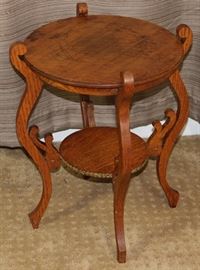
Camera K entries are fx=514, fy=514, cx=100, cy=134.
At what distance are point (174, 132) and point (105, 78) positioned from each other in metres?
0.43

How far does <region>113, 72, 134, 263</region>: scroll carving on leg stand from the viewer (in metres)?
1.48

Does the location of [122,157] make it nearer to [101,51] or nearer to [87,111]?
[101,51]

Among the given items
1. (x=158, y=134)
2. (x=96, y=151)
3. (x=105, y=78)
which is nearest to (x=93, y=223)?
(x=96, y=151)

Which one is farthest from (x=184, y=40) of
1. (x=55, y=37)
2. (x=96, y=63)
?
(x=55, y=37)

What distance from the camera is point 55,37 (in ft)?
5.68

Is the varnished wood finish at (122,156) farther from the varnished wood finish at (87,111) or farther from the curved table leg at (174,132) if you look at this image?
the varnished wood finish at (87,111)

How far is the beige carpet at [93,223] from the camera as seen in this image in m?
1.80

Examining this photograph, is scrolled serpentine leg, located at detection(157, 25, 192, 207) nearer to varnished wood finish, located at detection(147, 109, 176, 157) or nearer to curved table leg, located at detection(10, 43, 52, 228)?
varnished wood finish, located at detection(147, 109, 176, 157)

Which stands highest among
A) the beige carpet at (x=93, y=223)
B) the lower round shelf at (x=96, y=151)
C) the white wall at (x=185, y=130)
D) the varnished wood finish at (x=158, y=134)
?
the varnished wood finish at (x=158, y=134)

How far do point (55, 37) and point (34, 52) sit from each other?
0.12 m

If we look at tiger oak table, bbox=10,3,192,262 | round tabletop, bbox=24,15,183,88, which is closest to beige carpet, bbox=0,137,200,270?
tiger oak table, bbox=10,3,192,262

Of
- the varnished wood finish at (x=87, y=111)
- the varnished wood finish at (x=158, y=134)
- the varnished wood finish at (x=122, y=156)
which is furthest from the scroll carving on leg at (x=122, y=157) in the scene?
the varnished wood finish at (x=87, y=111)

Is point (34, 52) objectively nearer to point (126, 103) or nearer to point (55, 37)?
point (55, 37)

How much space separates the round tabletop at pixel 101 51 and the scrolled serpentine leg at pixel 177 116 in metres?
0.04
